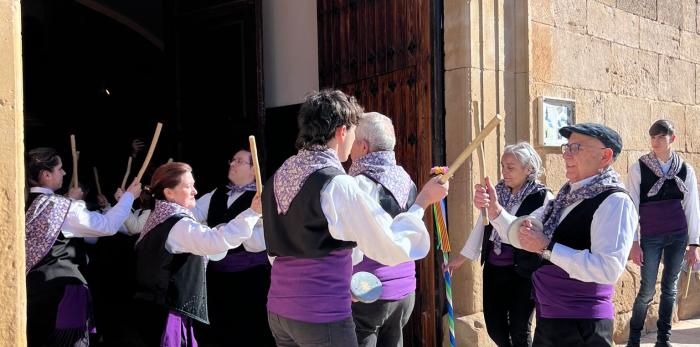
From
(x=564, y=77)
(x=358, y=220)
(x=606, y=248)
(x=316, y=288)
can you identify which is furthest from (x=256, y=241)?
(x=564, y=77)

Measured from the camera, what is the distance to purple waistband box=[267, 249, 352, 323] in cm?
254

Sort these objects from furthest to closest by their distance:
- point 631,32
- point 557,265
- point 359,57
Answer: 1. point 631,32
2. point 359,57
3. point 557,265

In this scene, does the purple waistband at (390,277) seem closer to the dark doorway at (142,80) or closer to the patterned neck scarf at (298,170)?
the patterned neck scarf at (298,170)

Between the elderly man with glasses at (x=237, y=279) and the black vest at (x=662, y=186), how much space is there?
2852mm

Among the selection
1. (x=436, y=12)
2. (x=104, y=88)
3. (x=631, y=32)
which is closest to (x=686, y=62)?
(x=631, y=32)

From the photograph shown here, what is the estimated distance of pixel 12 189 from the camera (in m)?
2.49

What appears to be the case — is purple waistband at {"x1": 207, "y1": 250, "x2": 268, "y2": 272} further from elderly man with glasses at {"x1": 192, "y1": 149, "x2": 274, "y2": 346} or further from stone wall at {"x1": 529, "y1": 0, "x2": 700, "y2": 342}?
stone wall at {"x1": 529, "y1": 0, "x2": 700, "y2": 342}

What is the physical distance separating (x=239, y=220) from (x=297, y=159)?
0.93m

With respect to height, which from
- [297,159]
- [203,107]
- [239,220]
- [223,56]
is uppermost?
[223,56]

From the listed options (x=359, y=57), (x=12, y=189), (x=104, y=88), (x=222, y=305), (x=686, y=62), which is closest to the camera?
(x=12, y=189)

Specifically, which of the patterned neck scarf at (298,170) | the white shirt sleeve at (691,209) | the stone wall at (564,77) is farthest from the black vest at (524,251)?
the white shirt sleeve at (691,209)

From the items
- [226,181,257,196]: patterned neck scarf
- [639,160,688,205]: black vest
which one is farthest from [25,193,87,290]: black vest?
[639,160,688,205]: black vest

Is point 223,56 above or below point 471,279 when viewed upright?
above

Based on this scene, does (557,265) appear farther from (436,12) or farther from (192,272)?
(436,12)
